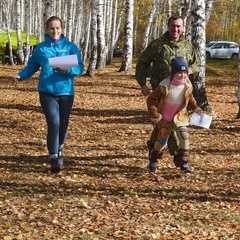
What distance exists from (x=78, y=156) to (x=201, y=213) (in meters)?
2.57

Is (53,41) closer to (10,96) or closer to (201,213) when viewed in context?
(201,213)

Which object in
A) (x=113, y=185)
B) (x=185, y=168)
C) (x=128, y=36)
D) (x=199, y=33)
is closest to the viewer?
(x=113, y=185)

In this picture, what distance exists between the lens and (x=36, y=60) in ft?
19.4

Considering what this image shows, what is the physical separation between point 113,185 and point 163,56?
1.65 metres

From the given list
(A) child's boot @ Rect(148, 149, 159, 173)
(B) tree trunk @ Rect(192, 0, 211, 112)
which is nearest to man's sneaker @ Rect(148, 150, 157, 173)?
(A) child's boot @ Rect(148, 149, 159, 173)

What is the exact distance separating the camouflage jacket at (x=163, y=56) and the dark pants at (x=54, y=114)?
0.99m

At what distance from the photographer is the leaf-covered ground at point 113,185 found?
4.35 metres

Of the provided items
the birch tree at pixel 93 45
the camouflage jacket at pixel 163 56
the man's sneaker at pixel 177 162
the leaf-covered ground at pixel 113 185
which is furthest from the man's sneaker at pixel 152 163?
the birch tree at pixel 93 45

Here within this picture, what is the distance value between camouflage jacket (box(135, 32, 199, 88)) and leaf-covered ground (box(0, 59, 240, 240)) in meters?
1.26

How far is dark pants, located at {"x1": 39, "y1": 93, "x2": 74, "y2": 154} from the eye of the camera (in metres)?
5.76

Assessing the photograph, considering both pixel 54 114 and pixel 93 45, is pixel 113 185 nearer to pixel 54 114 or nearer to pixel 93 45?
pixel 54 114

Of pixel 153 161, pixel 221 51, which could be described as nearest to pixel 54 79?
pixel 153 161

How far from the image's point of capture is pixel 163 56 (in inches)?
226

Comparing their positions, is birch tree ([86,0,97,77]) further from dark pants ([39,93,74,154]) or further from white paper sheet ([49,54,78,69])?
white paper sheet ([49,54,78,69])
